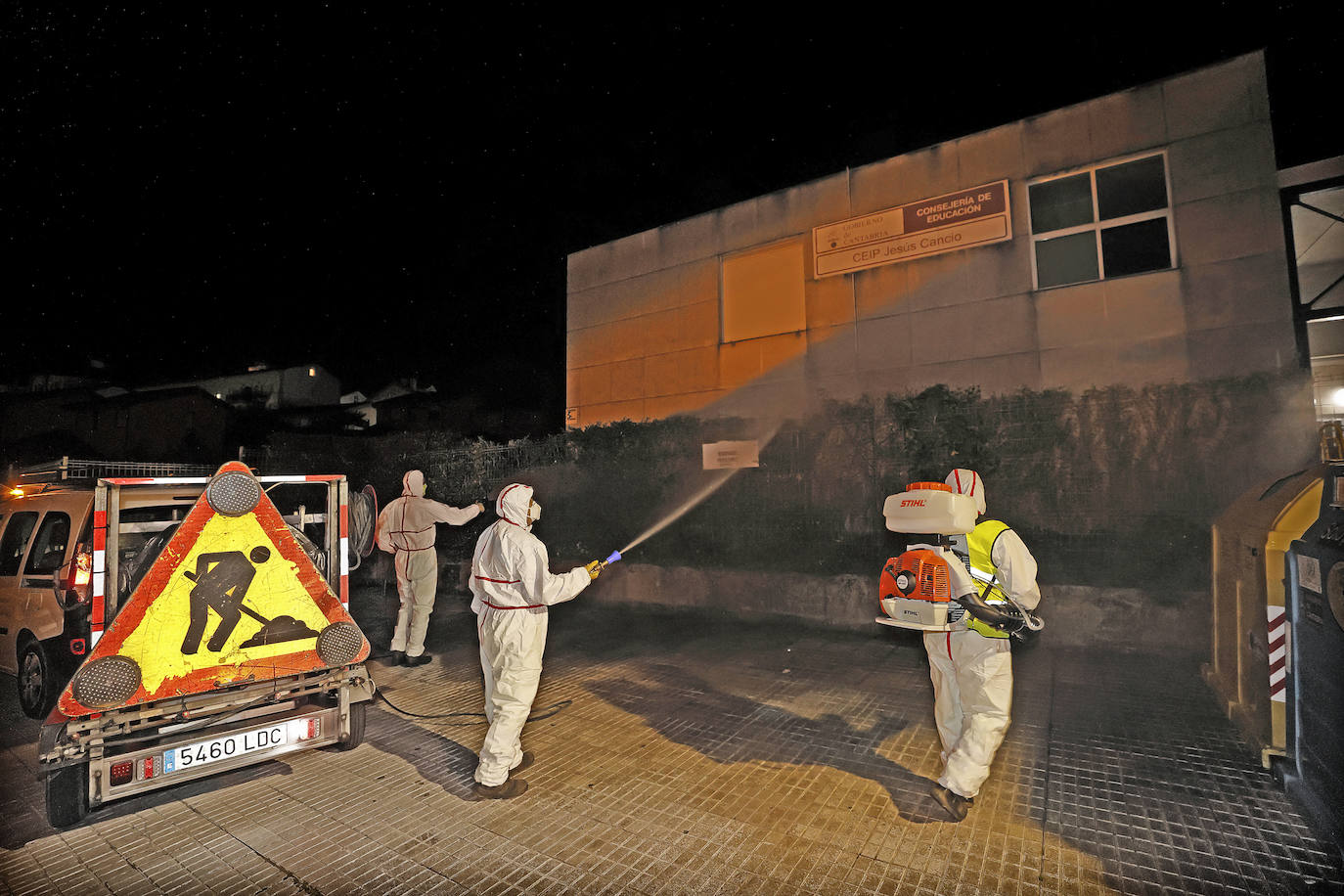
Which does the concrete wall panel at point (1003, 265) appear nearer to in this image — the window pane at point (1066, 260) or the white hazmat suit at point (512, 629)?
the window pane at point (1066, 260)

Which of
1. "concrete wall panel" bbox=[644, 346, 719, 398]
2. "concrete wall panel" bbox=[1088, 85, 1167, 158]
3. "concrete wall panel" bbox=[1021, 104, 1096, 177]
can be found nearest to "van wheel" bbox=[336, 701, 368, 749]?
"concrete wall panel" bbox=[644, 346, 719, 398]

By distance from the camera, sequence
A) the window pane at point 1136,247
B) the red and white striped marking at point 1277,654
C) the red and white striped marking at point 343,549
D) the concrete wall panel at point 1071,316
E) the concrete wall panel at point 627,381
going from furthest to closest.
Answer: the concrete wall panel at point 627,381 < the concrete wall panel at point 1071,316 < the window pane at point 1136,247 < the red and white striped marking at point 343,549 < the red and white striped marking at point 1277,654

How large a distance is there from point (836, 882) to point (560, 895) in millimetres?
1289

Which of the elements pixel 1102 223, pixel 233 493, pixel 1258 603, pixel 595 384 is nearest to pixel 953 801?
pixel 1258 603

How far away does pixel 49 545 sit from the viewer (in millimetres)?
5160

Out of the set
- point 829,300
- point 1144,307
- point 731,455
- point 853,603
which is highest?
point 829,300

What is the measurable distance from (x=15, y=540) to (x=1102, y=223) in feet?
43.3

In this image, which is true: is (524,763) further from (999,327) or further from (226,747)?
(999,327)

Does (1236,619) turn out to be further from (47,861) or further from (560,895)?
(47,861)

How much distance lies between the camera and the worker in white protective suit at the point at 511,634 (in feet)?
12.8

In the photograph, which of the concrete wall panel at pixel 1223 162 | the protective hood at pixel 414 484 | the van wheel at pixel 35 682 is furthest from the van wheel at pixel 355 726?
the concrete wall panel at pixel 1223 162

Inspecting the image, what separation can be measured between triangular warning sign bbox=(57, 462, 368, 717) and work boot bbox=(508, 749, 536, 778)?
1255 millimetres

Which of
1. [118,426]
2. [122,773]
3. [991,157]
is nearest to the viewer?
[122,773]

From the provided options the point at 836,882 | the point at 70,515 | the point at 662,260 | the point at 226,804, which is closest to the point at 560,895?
the point at 836,882
